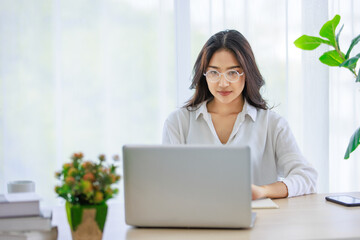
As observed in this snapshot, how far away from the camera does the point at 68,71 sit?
10.2 ft

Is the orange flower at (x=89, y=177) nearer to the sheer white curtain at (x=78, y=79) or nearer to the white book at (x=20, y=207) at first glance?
the white book at (x=20, y=207)

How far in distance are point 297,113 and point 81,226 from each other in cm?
229

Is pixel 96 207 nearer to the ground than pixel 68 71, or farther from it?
nearer to the ground

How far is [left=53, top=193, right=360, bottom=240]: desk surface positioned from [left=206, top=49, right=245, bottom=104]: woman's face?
663mm

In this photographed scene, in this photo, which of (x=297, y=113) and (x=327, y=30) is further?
(x=297, y=113)

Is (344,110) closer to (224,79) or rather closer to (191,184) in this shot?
(224,79)

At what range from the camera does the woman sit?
2.32 meters

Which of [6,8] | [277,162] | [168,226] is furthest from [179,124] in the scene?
[6,8]

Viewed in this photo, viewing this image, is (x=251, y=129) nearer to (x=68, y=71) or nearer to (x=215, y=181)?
(x=215, y=181)

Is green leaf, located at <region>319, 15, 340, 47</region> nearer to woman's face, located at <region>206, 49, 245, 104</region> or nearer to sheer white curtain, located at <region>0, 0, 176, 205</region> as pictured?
woman's face, located at <region>206, 49, 245, 104</region>

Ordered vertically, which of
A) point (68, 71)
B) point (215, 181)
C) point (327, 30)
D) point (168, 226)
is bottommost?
point (168, 226)

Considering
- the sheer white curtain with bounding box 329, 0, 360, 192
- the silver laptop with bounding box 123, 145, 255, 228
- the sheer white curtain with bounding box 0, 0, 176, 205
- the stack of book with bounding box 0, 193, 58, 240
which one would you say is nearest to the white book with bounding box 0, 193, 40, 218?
the stack of book with bounding box 0, 193, 58, 240

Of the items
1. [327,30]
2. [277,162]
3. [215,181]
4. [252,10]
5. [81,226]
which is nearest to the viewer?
[81,226]

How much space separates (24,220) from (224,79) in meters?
1.18
